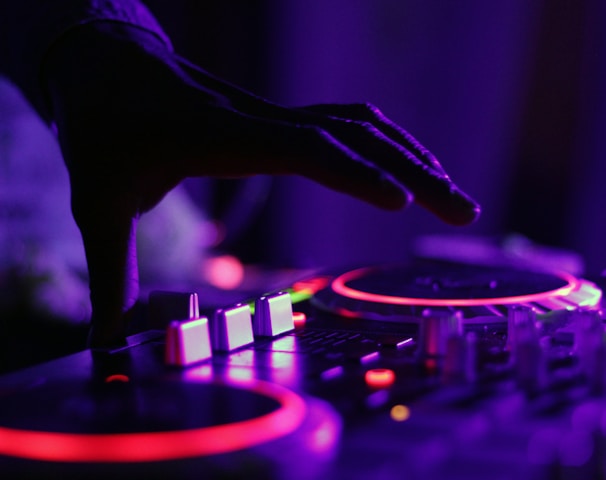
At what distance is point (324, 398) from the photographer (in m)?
0.48

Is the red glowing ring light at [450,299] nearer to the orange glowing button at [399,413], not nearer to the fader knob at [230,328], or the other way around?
the fader knob at [230,328]

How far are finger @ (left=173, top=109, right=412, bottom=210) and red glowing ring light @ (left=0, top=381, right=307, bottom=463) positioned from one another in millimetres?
214

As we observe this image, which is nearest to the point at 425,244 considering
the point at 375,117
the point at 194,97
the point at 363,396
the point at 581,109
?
the point at 581,109

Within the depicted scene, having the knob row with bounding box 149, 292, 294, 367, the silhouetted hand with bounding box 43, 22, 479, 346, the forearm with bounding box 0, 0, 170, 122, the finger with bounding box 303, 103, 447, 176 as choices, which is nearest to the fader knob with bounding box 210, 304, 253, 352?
the knob row with bounding box 149, 292, 294, 367

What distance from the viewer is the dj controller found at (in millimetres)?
375

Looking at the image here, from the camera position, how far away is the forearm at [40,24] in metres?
0.83

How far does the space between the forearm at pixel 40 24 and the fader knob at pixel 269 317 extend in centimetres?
39

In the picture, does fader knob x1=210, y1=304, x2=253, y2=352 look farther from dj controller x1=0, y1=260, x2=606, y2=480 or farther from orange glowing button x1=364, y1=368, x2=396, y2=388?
orange glowing button x1=364, y1=368, x2=396, y2=388

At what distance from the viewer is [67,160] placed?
2.60ft

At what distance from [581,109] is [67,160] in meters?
2.42

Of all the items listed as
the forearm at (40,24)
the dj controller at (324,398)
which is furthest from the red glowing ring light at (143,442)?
the forearm at (40,24)

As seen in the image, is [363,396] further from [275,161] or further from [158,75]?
[158,75]

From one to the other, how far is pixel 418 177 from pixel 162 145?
0.24m

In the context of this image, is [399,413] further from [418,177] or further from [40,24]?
[40,24]
